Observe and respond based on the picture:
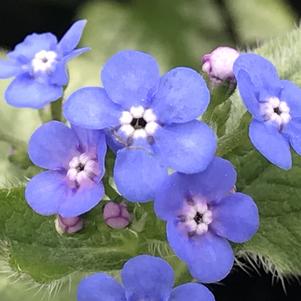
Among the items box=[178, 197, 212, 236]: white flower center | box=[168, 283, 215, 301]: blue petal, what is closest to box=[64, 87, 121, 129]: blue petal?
box=[178, 197, 212, 236]: white flower center

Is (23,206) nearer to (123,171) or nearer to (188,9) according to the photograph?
(123,171)

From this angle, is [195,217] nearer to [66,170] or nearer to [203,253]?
[203,253]

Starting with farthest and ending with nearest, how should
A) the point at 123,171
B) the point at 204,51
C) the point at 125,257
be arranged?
the point at 204,51 < the point at 125,257 < the point at 123,171

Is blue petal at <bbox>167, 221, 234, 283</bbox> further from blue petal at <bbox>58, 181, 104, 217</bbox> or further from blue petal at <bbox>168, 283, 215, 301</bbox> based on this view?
blue petal at <bbox>58, 181, 104, 217</bbox>

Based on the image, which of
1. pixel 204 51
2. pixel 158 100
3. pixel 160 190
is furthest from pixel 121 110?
pixel 204 51

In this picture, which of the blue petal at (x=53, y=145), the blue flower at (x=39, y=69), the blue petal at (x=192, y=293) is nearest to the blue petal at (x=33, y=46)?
the blue flower at (x=39, y=69)

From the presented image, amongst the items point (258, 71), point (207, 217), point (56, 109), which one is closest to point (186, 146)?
point (207, 217)

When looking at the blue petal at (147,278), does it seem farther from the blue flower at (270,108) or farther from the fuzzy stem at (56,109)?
the fuzzy stem at (56,109)
